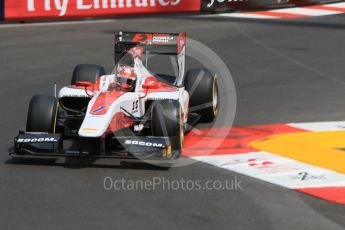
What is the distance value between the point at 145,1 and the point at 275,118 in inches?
435

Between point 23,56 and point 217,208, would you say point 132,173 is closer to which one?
point 217,208

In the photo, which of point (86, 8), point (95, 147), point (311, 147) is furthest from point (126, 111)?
point (86, 8)

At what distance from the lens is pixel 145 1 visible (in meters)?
21.9

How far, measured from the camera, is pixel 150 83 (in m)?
10.2

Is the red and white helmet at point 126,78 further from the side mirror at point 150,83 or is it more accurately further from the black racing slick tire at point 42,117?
the black racing slick tire at point 42,117

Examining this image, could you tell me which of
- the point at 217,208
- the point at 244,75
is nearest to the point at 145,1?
the point at 244,75

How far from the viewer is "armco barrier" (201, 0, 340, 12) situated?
22469 mm

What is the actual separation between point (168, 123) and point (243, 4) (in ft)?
46.2

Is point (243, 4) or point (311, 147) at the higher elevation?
point (243, 4)

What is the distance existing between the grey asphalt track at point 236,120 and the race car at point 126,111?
0.90ft

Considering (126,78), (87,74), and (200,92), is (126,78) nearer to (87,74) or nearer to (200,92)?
(87,74)

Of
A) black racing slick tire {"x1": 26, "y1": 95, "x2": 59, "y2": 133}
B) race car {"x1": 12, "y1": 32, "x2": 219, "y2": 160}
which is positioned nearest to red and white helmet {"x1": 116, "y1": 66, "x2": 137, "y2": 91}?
race car {"x1": 12, "y1": 32, "x2": 219, "y2": 160}

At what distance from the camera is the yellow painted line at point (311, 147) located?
9.31 m

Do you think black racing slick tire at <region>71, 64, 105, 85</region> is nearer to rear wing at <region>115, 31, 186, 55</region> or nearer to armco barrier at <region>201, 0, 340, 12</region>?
rear wing at <region>115, 31, 186, 55</region>
